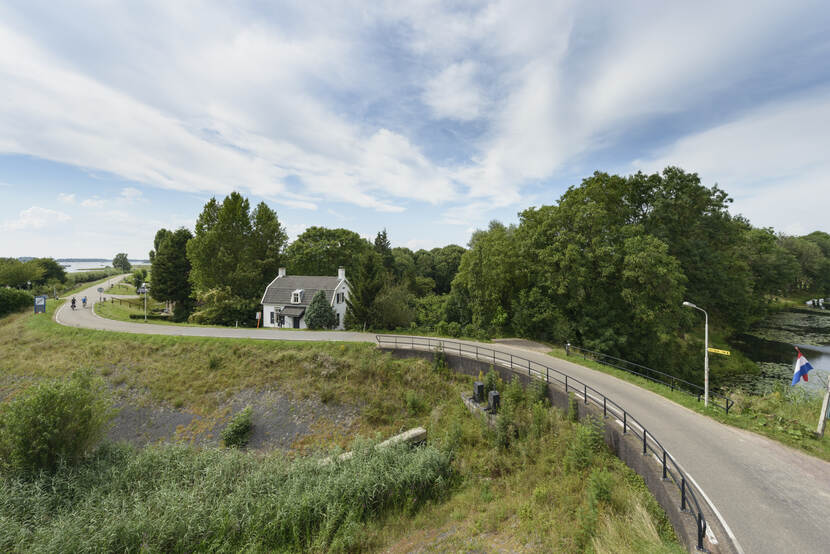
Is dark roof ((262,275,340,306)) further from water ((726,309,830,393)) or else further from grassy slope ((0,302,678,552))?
water ((726,309,830,393))

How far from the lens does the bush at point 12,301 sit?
122 ft

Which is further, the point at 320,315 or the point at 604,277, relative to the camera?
the point at 320,315

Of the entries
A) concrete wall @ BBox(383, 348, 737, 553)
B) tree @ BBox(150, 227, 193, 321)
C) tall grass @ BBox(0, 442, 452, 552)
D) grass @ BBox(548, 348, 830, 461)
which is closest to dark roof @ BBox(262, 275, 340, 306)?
tree @ BBox(150, 227, 193, 321)

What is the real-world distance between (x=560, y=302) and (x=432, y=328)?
10912 mm

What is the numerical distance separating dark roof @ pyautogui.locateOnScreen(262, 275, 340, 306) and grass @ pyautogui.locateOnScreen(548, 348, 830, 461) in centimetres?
2774

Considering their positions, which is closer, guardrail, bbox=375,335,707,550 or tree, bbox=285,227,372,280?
guardrail, bbox=375,335,707,550

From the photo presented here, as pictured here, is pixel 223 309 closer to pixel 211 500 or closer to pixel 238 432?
pixel 238 432

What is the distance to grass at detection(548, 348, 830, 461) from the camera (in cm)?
1003

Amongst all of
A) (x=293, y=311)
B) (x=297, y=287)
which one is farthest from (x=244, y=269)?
(x=293, y=311)

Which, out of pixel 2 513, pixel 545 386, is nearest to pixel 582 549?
pixel 545 386

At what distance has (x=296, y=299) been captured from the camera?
33.5 m

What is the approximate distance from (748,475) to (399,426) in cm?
1281

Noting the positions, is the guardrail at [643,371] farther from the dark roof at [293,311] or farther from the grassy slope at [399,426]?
the dark roof at [293,311]

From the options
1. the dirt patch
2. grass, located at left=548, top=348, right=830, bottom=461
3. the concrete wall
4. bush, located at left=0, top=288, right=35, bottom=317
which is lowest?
the dirt patch
